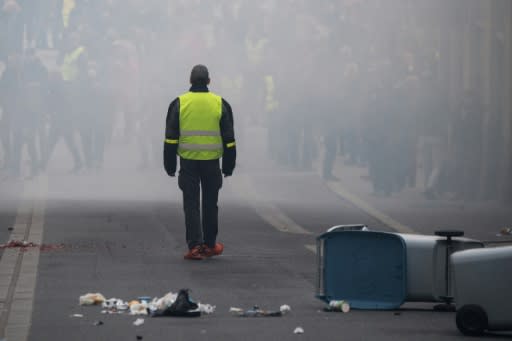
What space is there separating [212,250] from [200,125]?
1.01m

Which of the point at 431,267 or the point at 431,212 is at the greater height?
the point at 431,267

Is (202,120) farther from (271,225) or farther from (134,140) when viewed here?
(134,140)

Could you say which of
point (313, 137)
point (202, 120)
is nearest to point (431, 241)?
point (202, 120)

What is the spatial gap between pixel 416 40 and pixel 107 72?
5.29 m

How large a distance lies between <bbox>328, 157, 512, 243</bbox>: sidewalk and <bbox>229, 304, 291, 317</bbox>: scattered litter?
20.6 ft

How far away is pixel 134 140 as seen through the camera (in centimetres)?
3506

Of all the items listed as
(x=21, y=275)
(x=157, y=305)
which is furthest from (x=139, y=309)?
(x=21, y=275)

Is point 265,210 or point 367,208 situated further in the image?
point 367,208

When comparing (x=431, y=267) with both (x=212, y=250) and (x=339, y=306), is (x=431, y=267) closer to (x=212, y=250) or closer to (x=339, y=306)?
(x=339, y=306)

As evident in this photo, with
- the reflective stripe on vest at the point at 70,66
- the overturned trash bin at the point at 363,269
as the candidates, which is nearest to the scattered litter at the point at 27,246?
the overturned trash bin at the point at 363,269

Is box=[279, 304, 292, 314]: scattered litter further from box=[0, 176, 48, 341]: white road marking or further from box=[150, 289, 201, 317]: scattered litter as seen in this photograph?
box=[0, 176, 48, 341]: white road marking

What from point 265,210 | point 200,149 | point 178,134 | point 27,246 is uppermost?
point 178,134

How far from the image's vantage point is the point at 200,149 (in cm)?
1526

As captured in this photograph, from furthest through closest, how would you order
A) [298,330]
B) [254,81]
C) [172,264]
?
[254,81]
[172,264]
[298,330]
